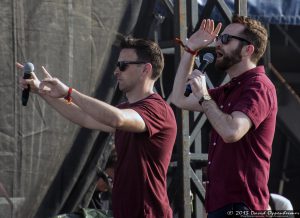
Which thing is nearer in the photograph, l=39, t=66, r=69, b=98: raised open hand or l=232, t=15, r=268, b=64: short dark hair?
l=39, t=66, r=69, b=98: raised open hand

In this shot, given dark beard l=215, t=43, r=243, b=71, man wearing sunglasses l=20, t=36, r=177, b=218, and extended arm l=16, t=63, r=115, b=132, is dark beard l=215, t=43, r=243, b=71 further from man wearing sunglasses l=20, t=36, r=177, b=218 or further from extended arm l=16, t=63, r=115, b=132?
extended arm l=16, t=63, r=115, b=132

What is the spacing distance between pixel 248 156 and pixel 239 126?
0.67 feet

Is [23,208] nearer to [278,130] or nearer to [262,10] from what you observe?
[262,10]

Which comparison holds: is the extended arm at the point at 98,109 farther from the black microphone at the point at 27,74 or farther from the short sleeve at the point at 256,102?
the short sleeve at the point at 256,102

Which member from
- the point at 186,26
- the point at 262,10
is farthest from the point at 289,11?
the point at 186,26

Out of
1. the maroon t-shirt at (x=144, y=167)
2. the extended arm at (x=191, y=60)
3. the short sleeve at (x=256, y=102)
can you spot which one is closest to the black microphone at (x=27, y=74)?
the maroon t-shirt at (x=144, y=167)

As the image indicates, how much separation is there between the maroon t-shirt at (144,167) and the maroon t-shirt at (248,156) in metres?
0.37

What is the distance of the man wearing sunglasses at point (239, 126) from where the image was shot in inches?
152

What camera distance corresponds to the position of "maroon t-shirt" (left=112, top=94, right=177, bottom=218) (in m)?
4.28

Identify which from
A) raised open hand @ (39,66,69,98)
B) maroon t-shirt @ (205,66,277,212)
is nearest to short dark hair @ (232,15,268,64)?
maroon t-shirt @ (205,66,277,212)

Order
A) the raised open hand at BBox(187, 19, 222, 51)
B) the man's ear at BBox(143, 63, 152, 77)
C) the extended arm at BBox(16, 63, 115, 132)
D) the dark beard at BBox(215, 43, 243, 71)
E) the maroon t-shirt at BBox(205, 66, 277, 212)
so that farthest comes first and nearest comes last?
the extended arm at BBox(16, 63, 115, 132)
the man's ear at BBox(143, 63, 152, 77)
the raised open hand at BBox(187, 19, 222, 51)
the dark beard at BBox(215, 43, 243, 71)
the maroon t-shirt at BBox(205, 66, 277, 212)

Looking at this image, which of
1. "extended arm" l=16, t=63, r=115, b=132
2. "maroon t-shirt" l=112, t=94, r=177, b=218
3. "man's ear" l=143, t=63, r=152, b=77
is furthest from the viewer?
"extended arm" l=16, t=63, r=115, b=132

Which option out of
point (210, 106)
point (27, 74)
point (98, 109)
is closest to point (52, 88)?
point (98, 109)

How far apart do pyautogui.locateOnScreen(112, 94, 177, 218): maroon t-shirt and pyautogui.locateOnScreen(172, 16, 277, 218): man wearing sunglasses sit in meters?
0.35
